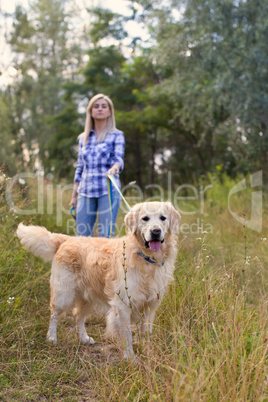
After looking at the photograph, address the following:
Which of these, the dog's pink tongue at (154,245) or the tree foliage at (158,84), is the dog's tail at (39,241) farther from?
the tree foliage at (158,84)

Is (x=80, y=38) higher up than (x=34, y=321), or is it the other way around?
(x=80, y=38)

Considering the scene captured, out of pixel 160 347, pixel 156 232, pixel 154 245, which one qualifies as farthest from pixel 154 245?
pixel 160 347

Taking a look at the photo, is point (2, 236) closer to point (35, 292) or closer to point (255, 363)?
point (35, 292)

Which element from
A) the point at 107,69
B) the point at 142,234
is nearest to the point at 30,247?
the point at 142,234

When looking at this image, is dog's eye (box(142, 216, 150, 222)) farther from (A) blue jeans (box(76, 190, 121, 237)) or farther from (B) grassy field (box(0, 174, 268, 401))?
(A) blue jeans (box(76, 190, 121, 237))

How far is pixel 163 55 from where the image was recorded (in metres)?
9.41

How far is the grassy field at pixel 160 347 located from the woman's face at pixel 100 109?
1544mm

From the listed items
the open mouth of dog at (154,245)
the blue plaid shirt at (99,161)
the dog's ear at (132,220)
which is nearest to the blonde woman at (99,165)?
the blue plaid shirt at (99,161)

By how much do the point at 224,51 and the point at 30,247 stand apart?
653 cm

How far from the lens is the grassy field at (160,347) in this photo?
6.14 ft

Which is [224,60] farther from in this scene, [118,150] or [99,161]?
[99,161]

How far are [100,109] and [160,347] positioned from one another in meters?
2.76

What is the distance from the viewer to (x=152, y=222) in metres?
2.87

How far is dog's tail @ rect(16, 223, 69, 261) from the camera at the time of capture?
11.1 feet
